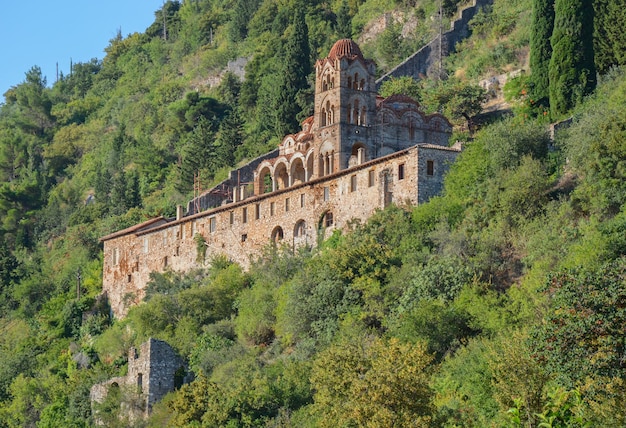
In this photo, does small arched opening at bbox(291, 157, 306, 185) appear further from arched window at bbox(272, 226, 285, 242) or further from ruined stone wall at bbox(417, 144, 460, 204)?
ruined stone wall at bbox(417, 144, 460, 204)

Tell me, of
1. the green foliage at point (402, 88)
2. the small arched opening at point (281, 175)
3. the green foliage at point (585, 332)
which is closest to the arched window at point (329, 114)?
the small arched opening at point (281, 175)

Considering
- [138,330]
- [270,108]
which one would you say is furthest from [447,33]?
[138,330]

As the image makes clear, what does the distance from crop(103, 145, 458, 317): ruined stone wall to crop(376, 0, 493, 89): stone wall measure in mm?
17994

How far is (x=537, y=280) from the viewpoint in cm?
4247

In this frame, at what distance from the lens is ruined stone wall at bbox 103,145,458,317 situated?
5391 cm

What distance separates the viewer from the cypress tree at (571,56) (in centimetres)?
5741

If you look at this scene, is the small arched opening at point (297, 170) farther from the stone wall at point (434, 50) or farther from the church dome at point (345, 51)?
the stone wall at point (434, 50)

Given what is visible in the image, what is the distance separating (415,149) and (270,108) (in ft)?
102

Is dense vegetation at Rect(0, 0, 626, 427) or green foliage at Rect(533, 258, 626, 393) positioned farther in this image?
dense vegetation at Rect(0, 0, 626, 427)

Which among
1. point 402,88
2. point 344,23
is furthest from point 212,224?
point 344,23

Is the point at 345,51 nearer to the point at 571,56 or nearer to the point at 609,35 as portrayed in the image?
the point at 571,56

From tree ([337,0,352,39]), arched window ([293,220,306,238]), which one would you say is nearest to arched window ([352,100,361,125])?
arched window ([293,220,306,238])

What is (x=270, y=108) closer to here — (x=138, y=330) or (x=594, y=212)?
(x=138, y=330)

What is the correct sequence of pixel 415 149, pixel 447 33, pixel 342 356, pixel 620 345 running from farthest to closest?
pixel 447 33
pixel 415 149
pixel 342 356
pixel 620 345
